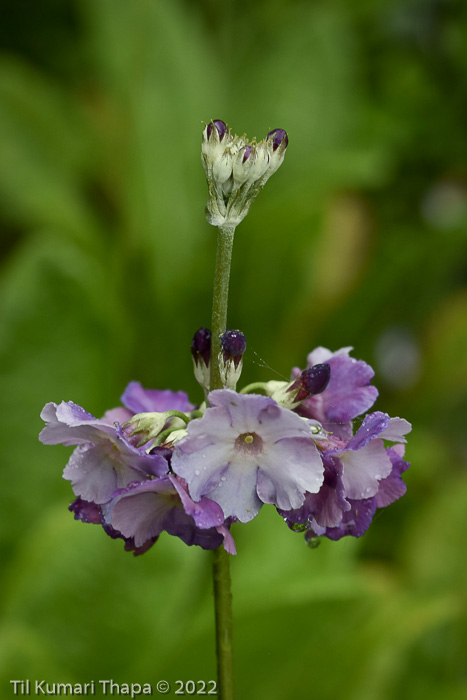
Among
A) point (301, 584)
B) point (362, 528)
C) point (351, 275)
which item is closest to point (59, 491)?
point (301, 584)

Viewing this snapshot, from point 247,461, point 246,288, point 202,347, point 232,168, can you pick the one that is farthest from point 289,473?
point 246,288

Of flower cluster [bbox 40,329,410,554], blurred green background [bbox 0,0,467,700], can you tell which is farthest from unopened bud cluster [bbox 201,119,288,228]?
blurred green background [bbox 0,0,467,700]

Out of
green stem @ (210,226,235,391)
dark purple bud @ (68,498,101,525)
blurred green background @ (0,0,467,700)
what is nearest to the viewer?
green stem @ (210,226,235,391)

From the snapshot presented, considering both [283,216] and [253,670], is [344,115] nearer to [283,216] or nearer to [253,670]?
[283,216]

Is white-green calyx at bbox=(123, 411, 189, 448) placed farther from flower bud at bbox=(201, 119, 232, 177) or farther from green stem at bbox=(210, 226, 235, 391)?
flower bud at bbox=(201, 119, 232, 177)

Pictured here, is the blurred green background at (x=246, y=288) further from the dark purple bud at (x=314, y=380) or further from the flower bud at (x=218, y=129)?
the flower bud at (x=218, y=129)

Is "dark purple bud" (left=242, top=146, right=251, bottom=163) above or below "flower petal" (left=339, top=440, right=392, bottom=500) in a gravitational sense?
above

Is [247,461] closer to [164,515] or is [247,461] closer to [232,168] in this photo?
[164,515]
